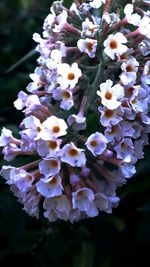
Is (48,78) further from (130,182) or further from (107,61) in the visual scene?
(130,182)

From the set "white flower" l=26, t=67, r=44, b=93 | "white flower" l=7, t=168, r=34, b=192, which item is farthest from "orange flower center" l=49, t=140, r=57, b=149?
"white flower" l=26, t=67, r=44, b=93

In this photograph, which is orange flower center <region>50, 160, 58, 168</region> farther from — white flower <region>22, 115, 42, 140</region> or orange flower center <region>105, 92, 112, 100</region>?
orange flower center <region>105, 92, 112, 100</region>

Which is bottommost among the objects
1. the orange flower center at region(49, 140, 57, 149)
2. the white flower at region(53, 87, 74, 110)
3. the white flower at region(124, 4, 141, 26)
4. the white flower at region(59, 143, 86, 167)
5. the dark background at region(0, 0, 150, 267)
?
the dark background at region(0, 0, 150, 267)

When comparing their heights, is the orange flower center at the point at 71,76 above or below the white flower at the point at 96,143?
above

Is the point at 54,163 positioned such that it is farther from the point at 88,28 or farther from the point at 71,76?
the point at 88,28

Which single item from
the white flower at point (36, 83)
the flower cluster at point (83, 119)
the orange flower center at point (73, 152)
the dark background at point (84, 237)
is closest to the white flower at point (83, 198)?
the flower cluster at point (83, 119)

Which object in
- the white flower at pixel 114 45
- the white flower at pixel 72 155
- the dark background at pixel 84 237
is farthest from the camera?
the dark background at pixel 84 237

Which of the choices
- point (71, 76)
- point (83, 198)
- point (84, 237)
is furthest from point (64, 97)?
point (84, 237)

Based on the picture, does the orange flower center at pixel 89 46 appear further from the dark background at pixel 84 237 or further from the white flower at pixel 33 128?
the dark background at pixel 84 237
